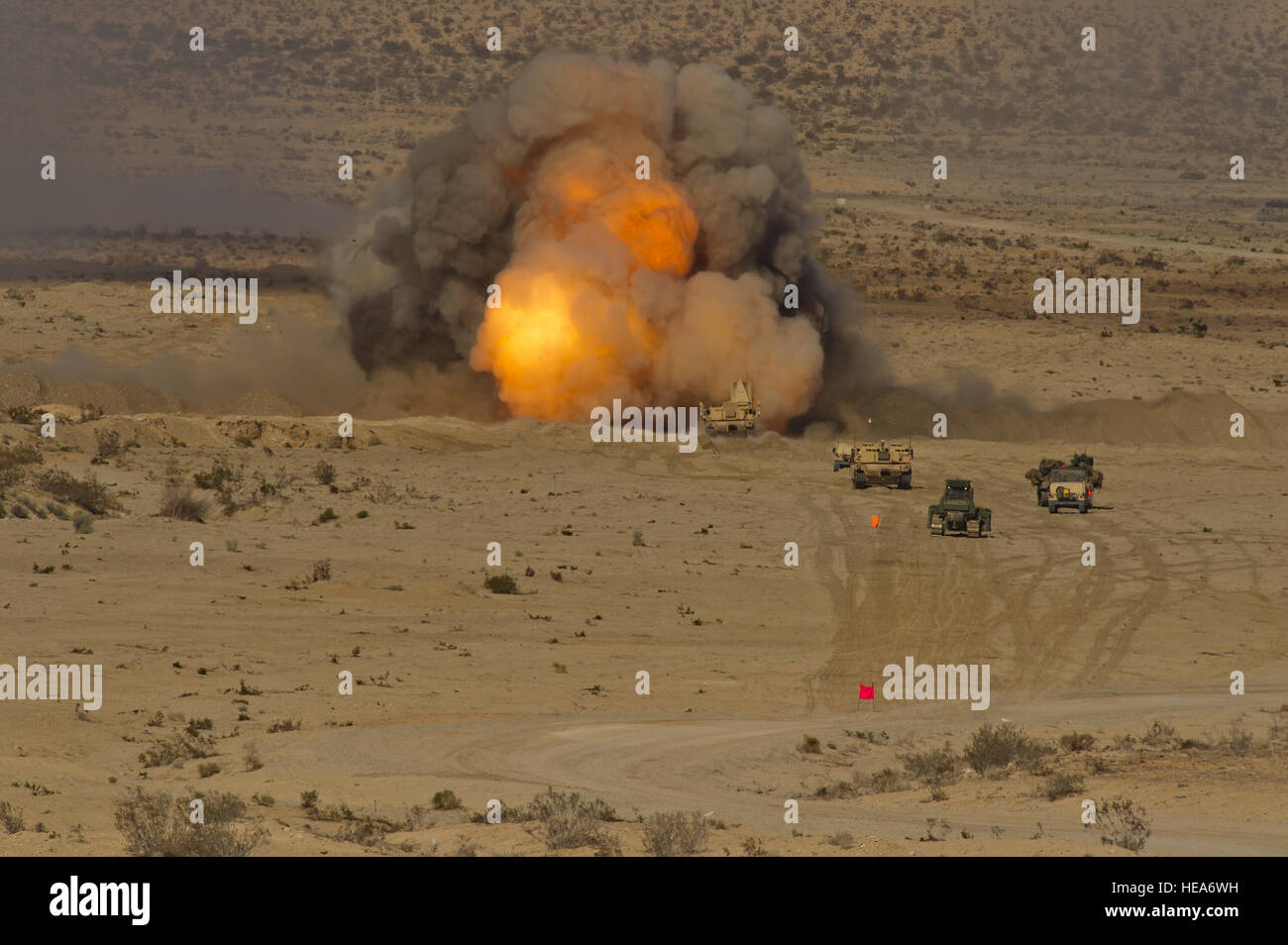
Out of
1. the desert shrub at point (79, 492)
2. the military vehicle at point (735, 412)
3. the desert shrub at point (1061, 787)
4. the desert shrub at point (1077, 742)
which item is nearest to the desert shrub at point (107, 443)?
the desert shrub at point (79, 492)

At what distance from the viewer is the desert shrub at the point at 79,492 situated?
35.9 metres

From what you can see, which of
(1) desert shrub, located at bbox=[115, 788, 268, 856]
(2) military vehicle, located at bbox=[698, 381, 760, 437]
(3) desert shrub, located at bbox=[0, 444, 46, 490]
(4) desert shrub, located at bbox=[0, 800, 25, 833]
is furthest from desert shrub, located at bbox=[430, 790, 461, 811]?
(2) military vehicle, located at bbox=[698, 381, 760, 437]

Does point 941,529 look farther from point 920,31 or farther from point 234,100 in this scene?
point 920,31

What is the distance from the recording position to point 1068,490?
4309cm

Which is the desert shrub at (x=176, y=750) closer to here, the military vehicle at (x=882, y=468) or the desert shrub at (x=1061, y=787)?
the desert shrub at (x=1061, y=787)

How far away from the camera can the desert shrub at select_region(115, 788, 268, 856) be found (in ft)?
→ 42.7

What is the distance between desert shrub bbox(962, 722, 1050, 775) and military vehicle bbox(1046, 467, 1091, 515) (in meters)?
24.4

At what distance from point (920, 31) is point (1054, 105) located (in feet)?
51.6

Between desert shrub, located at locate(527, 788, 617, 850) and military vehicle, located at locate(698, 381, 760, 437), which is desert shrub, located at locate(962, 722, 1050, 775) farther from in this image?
military vehicle, located at locate(698, 381, 760, 437)

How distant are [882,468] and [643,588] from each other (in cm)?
1590

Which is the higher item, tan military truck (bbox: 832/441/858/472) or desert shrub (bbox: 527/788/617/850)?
tan military truck (bbox: 832/441/858/472)

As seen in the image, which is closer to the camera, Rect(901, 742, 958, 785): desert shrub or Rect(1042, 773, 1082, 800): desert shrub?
Rect(1042, 773, 1082, 800): desert shrub
